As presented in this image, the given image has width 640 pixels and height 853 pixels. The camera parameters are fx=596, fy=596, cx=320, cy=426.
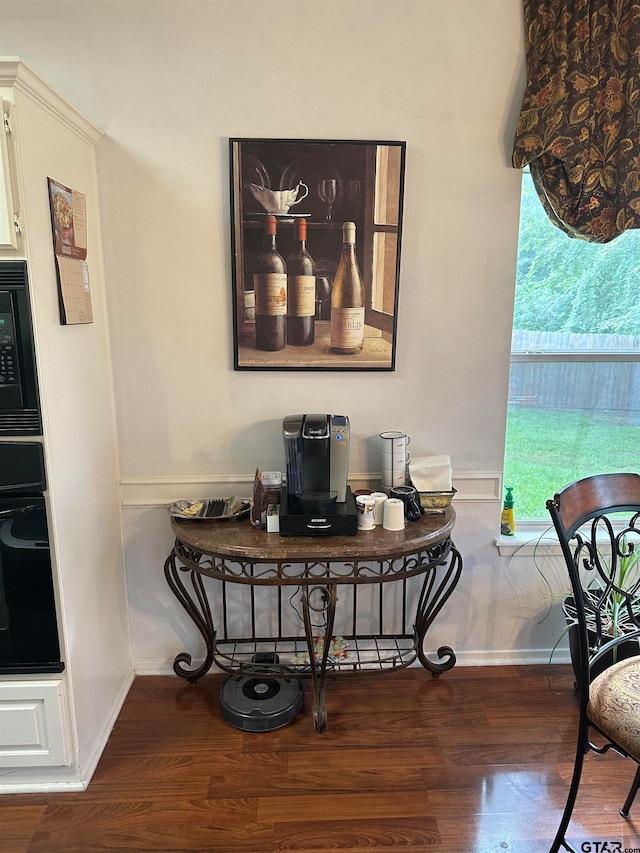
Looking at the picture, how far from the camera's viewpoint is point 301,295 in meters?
2.12

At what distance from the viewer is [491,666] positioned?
2.42 metres

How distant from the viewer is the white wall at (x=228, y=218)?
6.48 feet

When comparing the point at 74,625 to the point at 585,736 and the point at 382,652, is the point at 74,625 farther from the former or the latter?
the point at 585,736

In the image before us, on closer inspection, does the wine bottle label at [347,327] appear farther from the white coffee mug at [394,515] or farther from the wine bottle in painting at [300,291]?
the white coffee mug at [394,515]

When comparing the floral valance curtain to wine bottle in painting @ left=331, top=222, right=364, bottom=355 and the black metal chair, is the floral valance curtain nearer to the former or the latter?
wine bottle in painting @ left=331, top=222, right=364, bottom=355

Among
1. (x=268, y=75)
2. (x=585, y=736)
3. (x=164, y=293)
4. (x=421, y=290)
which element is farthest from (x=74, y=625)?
(x=268, y=75)

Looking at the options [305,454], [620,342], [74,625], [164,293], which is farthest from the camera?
[620,342]

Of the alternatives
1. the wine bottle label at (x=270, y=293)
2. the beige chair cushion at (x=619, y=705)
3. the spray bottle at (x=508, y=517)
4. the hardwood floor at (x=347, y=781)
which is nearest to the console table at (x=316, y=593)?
the hardwood floor at (x=347, y=781)

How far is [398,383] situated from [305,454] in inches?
19.2

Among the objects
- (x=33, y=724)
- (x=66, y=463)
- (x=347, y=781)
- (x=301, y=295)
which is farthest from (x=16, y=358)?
(x=347, y=781)

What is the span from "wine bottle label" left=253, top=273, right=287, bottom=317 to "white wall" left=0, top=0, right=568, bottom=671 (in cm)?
12

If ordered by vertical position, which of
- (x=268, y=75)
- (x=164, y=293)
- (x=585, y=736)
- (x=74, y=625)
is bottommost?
(x=585, y=736)

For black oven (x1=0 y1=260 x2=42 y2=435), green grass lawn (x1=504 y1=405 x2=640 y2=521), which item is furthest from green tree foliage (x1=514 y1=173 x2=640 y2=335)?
black oven (x1=0 y1=260 x2=42 y2=435)

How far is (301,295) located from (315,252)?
0.16 m
